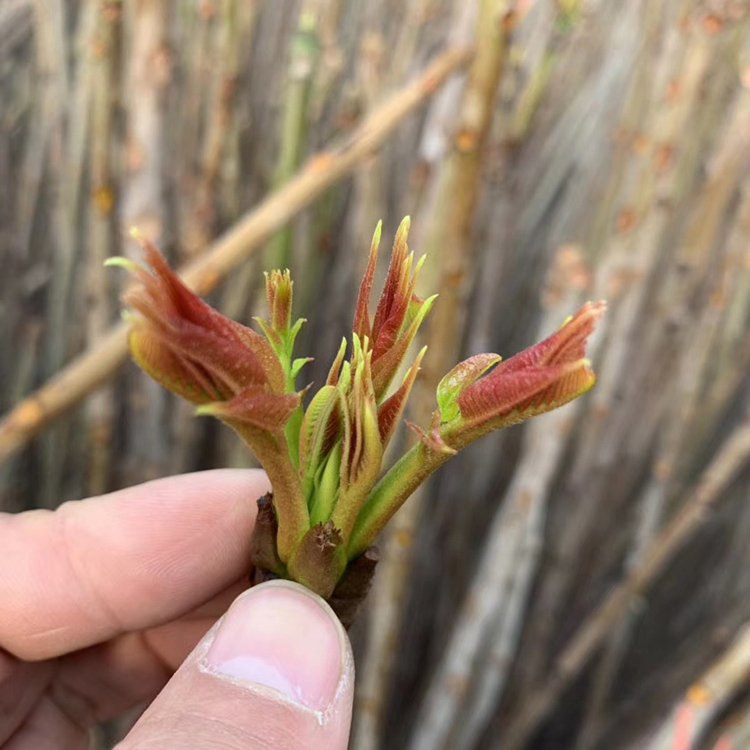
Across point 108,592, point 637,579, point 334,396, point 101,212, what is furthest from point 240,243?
point 637,579

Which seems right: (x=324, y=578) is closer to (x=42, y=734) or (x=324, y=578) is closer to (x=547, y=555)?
(x=42, y=734)

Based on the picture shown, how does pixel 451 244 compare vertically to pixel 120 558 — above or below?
above

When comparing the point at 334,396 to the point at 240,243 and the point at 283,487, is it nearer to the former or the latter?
the point at 283,487

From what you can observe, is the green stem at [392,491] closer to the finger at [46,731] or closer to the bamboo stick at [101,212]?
the finger at [46,731]

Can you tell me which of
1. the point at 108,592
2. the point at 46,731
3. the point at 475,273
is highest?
the point at 475,273

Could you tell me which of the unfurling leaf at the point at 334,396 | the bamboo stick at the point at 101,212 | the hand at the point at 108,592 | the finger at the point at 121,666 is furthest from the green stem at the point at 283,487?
the bamboo stick at the point at 101,212

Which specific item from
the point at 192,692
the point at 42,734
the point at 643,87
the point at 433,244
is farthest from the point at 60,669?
the point at 643,87
